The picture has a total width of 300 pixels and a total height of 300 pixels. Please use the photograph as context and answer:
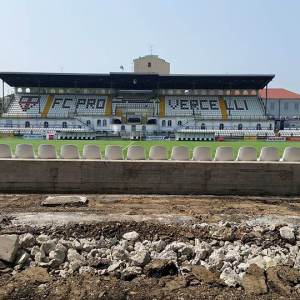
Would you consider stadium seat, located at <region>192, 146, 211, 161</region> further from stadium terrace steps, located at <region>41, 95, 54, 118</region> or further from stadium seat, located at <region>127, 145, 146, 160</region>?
stadium terrace steps, located at <region>41, 95, 54, 118</region>

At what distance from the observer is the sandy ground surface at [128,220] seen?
7.20 meters

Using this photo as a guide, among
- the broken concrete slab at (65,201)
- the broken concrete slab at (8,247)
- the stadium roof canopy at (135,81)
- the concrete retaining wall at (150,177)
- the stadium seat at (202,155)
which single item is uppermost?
the stadium roof canopy at (135,81)

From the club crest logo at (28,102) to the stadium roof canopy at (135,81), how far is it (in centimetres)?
256

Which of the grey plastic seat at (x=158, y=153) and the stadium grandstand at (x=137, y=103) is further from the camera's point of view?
the stadium grandstand at (x=137, y=103)

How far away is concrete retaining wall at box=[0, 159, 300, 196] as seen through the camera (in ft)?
45.9

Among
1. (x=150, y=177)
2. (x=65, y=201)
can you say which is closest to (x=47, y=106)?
(x=150, y=177)

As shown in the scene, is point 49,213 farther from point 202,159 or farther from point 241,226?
point 202,159

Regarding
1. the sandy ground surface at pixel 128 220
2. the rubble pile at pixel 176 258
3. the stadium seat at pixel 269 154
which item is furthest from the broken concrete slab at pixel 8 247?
the stadium seat at pixel 269 154

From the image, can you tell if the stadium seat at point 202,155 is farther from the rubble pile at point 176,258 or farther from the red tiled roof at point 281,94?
the red tiled roof at point 281,94

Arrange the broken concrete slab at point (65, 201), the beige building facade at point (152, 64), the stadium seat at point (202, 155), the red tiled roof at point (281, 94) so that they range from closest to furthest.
Answer: the broken concrete slab at point (65, 201) < the stadium seat at point (202, 155) < the beige building facade at point (152, 64) < the red tiled roof at point (281, 94)

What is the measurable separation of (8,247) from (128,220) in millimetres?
3136

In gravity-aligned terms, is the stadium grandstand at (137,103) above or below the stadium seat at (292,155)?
above

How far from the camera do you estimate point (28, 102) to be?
74.2 meters

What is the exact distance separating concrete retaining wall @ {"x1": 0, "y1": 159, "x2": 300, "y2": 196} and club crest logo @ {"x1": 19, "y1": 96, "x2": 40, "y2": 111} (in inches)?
2391
